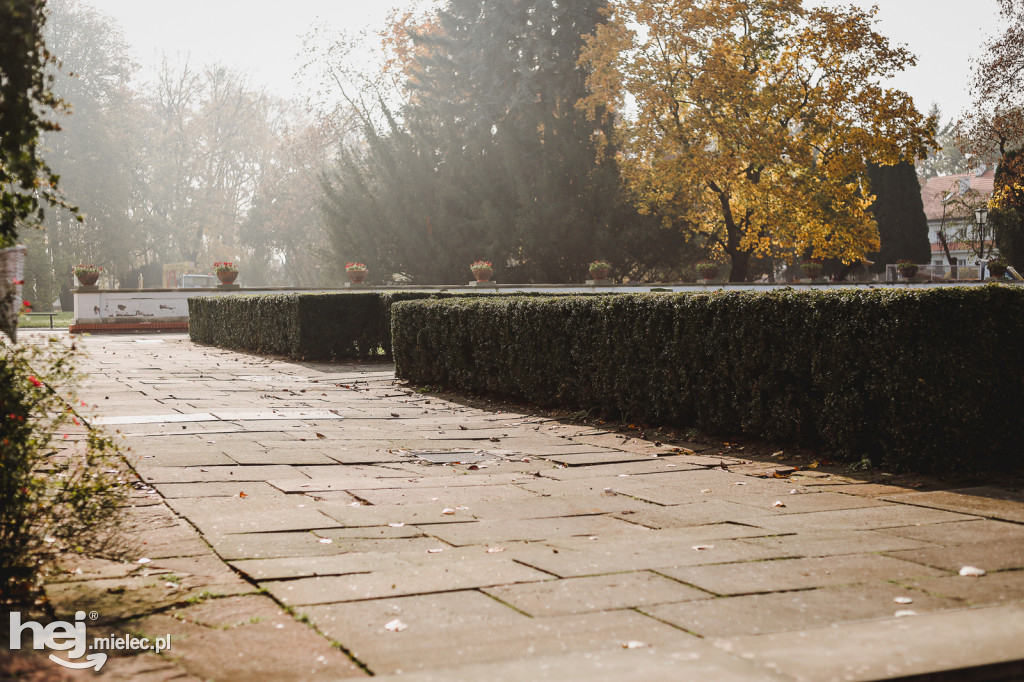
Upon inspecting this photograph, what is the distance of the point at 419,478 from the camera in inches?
259

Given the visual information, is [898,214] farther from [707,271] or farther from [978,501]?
[978,501]

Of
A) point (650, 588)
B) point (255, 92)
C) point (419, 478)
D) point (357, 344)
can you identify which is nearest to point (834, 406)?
point (419, 478)

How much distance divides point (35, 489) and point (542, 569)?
7.26ft

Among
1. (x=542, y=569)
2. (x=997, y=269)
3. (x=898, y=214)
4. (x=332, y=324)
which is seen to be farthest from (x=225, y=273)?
(x=898, y=214)

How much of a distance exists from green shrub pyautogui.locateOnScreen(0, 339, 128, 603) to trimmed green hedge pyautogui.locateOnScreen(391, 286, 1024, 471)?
5.20 metres

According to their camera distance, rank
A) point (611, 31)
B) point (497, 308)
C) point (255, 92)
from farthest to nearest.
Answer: point (255, 92)
point (611, 31)
point (497, 308)

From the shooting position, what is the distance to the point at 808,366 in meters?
7.29

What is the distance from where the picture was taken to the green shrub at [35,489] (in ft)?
11.5

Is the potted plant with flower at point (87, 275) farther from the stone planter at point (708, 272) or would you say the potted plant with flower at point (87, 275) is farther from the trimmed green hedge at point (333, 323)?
the stone planter at point (708, 272)

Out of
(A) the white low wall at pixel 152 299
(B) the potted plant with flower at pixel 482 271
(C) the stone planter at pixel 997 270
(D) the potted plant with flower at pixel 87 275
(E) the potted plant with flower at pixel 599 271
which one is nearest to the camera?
(A) the white low wall at pixel 152 299

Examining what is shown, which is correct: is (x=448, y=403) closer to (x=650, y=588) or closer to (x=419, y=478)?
(x=419, y=478)

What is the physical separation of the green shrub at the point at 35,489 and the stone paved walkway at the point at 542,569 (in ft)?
0.64

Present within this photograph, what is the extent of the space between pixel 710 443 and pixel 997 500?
2.78 meters

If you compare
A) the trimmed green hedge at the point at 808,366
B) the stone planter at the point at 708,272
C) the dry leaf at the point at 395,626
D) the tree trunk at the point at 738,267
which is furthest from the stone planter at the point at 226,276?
the dry leaf at the point at 395,626
